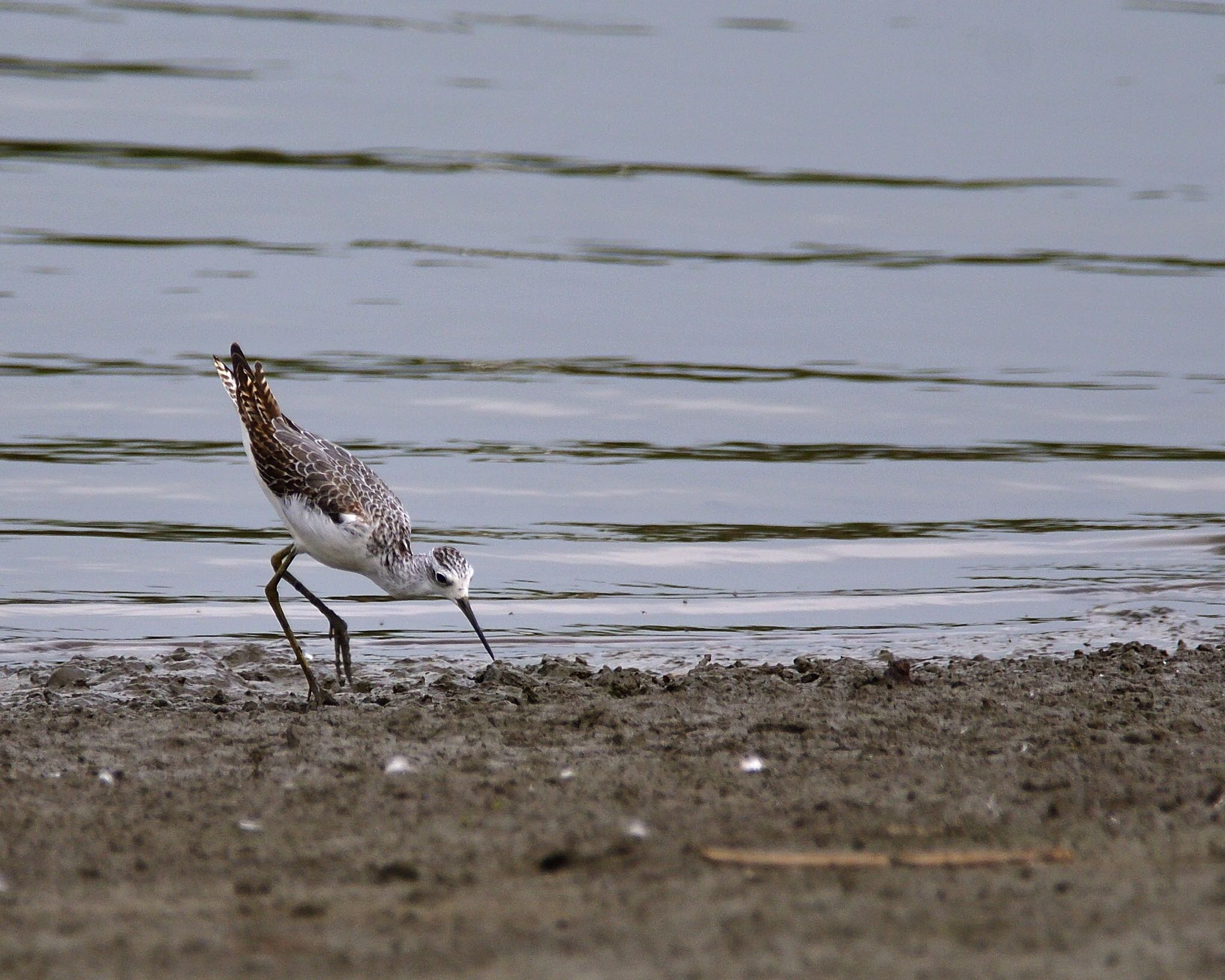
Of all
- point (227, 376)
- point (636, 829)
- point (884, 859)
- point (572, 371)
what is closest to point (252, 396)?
point (227, 376)

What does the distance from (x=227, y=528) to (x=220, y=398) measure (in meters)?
2.80

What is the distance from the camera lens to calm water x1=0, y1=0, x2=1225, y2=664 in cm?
933

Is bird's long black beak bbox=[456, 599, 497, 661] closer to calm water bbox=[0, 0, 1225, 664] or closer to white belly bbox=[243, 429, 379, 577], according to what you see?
calm water bbox=[0, 0, 1225, 664]

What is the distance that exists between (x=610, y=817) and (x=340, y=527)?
3.36 metres

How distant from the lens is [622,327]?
14.4m

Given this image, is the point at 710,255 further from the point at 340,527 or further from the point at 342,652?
the point at 342,652

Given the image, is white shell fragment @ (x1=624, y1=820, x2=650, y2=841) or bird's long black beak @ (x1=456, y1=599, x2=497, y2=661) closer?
white shell fragment @ (x1=624, y1=820, x2=650, y2=841)

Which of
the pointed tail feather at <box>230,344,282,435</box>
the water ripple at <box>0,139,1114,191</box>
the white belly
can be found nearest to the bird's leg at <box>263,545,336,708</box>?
the white belly

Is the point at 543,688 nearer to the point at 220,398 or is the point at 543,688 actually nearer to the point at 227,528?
the point at 227,528

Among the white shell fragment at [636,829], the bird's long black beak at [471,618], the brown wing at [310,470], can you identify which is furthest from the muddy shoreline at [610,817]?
the brown wing at [310,470]

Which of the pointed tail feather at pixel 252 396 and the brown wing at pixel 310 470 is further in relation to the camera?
the pointed tail feather at pixel 252 396

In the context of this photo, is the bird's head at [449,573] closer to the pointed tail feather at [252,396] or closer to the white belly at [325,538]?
the white belly at [325,538]

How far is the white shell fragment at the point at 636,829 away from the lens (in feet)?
15.7

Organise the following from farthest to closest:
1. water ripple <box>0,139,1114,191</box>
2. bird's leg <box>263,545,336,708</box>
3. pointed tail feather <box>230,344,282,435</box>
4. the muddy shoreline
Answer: water ripple <box>0,139,1114,191</box> → pointed tail feather <box>230,344,282,435</box> → bird's leg <box>263,545,336,708</box> → the muddy shoreline
